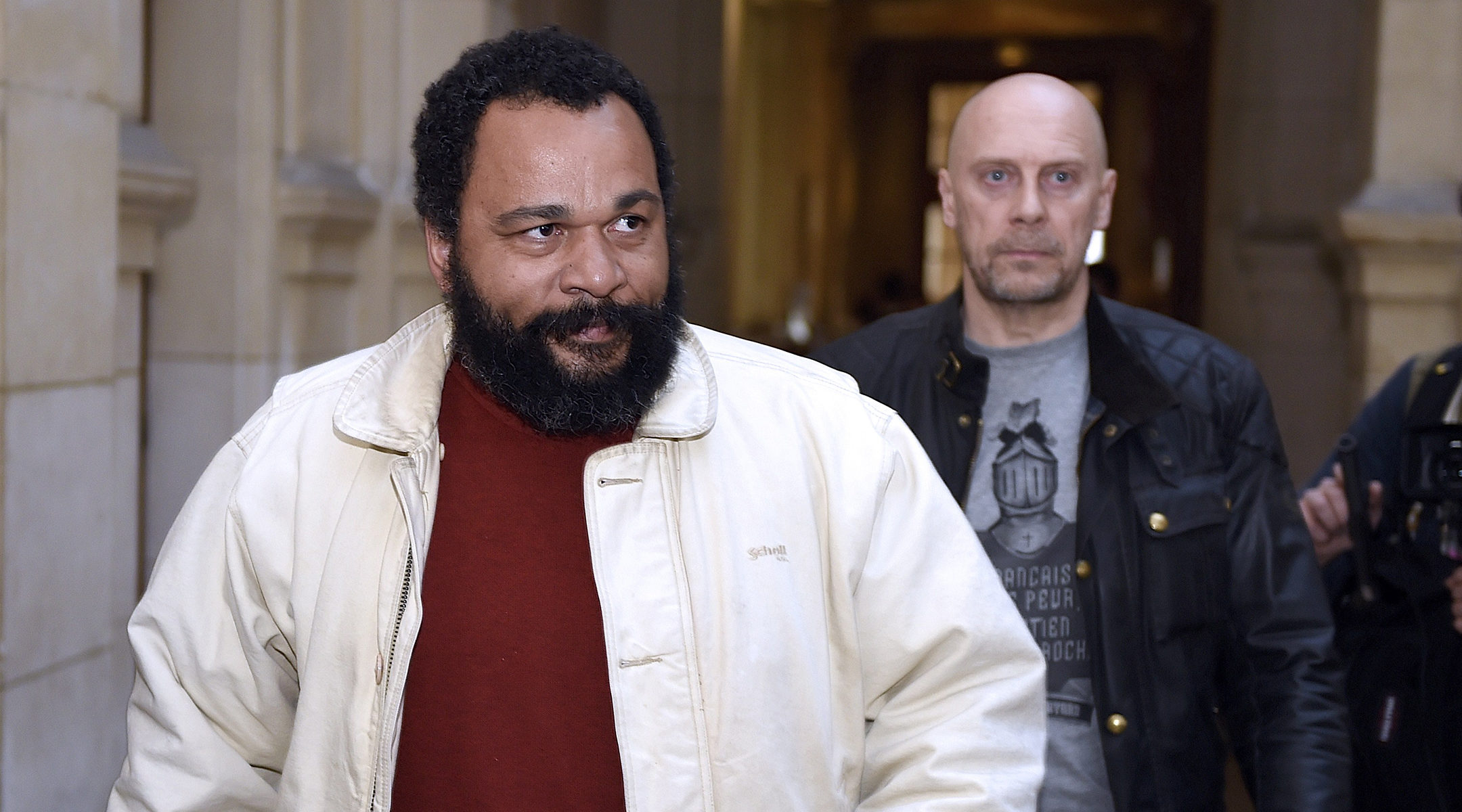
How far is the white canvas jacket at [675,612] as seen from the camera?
1768 millimetres

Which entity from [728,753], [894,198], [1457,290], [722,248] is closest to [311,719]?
[728,753]

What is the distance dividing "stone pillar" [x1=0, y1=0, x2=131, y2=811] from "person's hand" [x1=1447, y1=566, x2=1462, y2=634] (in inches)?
107

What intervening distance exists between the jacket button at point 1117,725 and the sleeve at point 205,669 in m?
1.30

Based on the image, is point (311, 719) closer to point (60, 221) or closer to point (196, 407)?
point (60, 221)

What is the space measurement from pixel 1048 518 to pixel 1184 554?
0.75 feet

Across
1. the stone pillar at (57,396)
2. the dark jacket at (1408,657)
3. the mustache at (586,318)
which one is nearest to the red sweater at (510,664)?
the mustache at (586,318)

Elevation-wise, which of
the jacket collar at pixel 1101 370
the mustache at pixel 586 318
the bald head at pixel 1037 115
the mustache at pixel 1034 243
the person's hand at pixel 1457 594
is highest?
the bald head at pixel 1037 115

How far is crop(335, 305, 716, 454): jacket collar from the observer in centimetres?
184

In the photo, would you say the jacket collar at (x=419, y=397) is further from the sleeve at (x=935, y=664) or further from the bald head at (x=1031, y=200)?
the bald head at (x=1031, y=200)

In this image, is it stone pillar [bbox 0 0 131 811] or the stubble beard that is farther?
stone pillar [bbox 0 0 131 811]

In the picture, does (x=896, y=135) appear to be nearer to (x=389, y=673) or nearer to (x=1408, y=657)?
(x=1408, y=657)

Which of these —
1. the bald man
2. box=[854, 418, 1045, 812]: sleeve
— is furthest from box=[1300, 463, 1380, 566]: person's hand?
box=[854, 418, 1045, 812]: sleeve

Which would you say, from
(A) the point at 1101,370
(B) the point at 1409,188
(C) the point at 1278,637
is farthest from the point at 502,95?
(B) the point at 1409,188

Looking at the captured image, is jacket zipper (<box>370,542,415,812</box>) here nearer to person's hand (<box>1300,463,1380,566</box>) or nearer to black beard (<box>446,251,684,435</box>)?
black beard (<box>446,251,684,435</box>)
